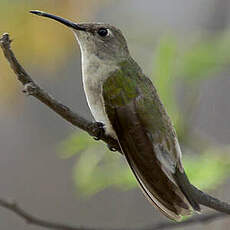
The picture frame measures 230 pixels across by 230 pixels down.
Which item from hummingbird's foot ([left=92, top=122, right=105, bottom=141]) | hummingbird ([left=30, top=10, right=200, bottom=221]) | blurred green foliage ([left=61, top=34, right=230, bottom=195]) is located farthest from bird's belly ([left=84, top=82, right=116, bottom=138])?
blurred green foliage ([left=61, top=34, right=230, bottom=195])

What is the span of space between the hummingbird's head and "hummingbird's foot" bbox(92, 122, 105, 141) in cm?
76

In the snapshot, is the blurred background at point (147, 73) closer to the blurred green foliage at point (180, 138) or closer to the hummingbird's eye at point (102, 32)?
the blurred green foliage at point (180, 138)

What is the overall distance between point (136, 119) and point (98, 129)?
1.29ft

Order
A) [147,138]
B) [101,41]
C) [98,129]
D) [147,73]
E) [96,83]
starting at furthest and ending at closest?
1. [147,73]
2. [101,41]
3. [96,83]
4. [147,138]
5. [98,129]

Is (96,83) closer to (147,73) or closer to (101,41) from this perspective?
(101,41)

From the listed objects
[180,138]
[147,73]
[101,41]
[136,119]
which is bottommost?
[180,138]

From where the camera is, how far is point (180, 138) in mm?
3684

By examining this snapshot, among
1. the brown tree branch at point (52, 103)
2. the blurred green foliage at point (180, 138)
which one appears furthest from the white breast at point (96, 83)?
the brown tree branch at point (52, 103)

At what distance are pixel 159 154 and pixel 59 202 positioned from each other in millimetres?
5358

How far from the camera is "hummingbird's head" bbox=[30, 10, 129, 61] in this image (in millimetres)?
3580

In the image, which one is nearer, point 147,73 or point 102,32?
point 102,32

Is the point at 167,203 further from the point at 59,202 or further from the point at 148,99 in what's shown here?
the point at 59,202

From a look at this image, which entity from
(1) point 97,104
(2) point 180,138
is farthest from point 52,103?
(2) point 180,138

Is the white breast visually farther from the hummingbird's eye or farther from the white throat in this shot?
the hummingbird's eye
